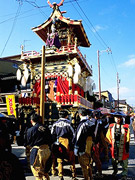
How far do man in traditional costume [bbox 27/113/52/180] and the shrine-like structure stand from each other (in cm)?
1054

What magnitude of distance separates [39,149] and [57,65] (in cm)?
1382

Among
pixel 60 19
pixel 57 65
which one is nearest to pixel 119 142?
pixel 57 65

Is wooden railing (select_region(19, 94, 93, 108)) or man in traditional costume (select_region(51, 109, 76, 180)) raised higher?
wooden railing (select_region(19, 94, 93, 108))

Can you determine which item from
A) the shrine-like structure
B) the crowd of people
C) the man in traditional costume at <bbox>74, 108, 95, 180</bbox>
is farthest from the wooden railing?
the man in traditional costume at <bbox>74, 108, 95, 180</bbox>

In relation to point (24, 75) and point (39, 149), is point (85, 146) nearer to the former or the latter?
point (39, 149)

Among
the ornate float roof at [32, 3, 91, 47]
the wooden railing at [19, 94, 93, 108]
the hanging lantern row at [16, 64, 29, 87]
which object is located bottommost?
the wooden railing at [19, 94, 93, 108]

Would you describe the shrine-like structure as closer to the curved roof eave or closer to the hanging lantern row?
the curved roof eave

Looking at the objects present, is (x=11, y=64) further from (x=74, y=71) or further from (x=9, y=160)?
(x=9, y=160)

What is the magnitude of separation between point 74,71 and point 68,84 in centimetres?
146

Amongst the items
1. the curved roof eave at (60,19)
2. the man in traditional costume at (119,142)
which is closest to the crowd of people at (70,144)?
the man in traditional costume at (119,142)

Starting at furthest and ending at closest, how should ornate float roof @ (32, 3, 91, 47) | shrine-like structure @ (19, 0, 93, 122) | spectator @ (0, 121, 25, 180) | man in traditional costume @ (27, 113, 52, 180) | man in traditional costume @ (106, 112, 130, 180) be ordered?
1. ornate float roof @ (32, 3, 91, 47)
2. shrine-like structure @ (19, 0, 93, 122)
3. man in traditional costume @ (106, 112, 130, 180)
4. man in traditional costume @ (27, 113, 52, 180)
5. spectator @ (0, 121, 25, 180)

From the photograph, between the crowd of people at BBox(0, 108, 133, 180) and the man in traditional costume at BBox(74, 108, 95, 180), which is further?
the man in traditional costume at BBox(74, 108, 95, 180)

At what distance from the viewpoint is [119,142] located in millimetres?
6016

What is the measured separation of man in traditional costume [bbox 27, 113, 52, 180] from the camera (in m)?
4.20
